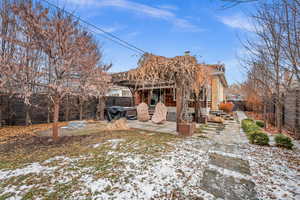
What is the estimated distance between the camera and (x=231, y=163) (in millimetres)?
2662

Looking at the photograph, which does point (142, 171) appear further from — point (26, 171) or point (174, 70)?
point (174, 70)

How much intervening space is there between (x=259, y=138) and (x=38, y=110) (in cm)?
940

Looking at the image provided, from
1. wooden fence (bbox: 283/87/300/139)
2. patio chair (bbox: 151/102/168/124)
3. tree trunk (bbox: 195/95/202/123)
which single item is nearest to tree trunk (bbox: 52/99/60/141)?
patio chair (bbox: 151/102/168/124)

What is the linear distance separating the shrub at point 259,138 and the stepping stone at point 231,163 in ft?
4.97

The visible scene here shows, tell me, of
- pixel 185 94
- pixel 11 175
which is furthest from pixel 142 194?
pixel 185 94

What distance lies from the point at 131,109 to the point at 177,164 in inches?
256

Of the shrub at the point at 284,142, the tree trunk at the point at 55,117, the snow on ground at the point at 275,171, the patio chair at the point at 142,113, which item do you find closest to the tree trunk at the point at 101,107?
the patio chair at the point at 142,113

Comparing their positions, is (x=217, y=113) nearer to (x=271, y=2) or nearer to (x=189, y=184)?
(x=271, y=2)

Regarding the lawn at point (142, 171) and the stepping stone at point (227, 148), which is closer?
the lawn at point (142, 171)

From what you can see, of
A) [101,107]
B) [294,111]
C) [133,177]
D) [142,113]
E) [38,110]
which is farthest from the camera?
[101,107]

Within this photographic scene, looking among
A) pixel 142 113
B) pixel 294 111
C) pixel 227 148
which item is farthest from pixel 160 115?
pixel 294 111

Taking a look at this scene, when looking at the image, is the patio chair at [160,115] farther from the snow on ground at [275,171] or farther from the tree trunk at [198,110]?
the snow on ground at [275,171]

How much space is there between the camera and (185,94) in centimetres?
482

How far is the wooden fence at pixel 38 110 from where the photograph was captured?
5.66 meters
